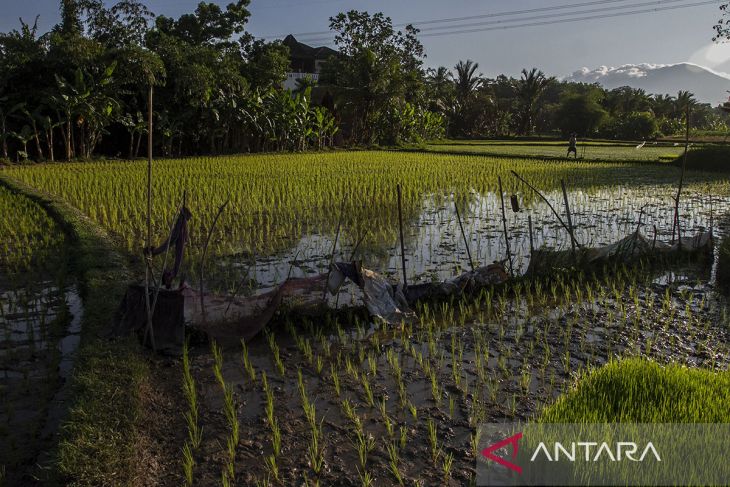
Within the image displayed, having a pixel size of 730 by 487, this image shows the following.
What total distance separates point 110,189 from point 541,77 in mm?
32197

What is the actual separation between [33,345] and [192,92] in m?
14.4

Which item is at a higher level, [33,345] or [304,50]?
[304,50]

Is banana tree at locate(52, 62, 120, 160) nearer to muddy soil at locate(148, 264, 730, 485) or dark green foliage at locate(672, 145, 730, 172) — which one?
muddy soil at locate(148, 264, 730, 485)

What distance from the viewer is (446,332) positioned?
3.95 meters

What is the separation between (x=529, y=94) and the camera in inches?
1435

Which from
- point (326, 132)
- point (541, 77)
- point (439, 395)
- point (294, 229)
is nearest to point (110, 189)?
point (294, 229)

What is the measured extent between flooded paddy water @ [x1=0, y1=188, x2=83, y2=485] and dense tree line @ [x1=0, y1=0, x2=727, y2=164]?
3220 millimetres

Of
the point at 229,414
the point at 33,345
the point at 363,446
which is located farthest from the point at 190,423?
the point at 33,345

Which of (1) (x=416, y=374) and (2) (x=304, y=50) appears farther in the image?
(2) (x=304, y=50)

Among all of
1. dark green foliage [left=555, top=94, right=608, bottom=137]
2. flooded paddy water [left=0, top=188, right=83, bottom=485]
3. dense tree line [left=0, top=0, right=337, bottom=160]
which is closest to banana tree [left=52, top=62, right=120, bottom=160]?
dense tree line [left=0, top=0, right=337, bottom=160]

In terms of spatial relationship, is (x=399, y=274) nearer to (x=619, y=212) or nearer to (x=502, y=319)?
(x=502, y=319)

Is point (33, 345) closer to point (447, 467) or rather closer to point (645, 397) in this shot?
point (447, 467)

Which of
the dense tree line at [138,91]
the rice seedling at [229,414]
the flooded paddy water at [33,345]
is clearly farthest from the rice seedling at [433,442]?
the dense tree line at [138,91]

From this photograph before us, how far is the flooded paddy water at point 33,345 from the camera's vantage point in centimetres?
256
